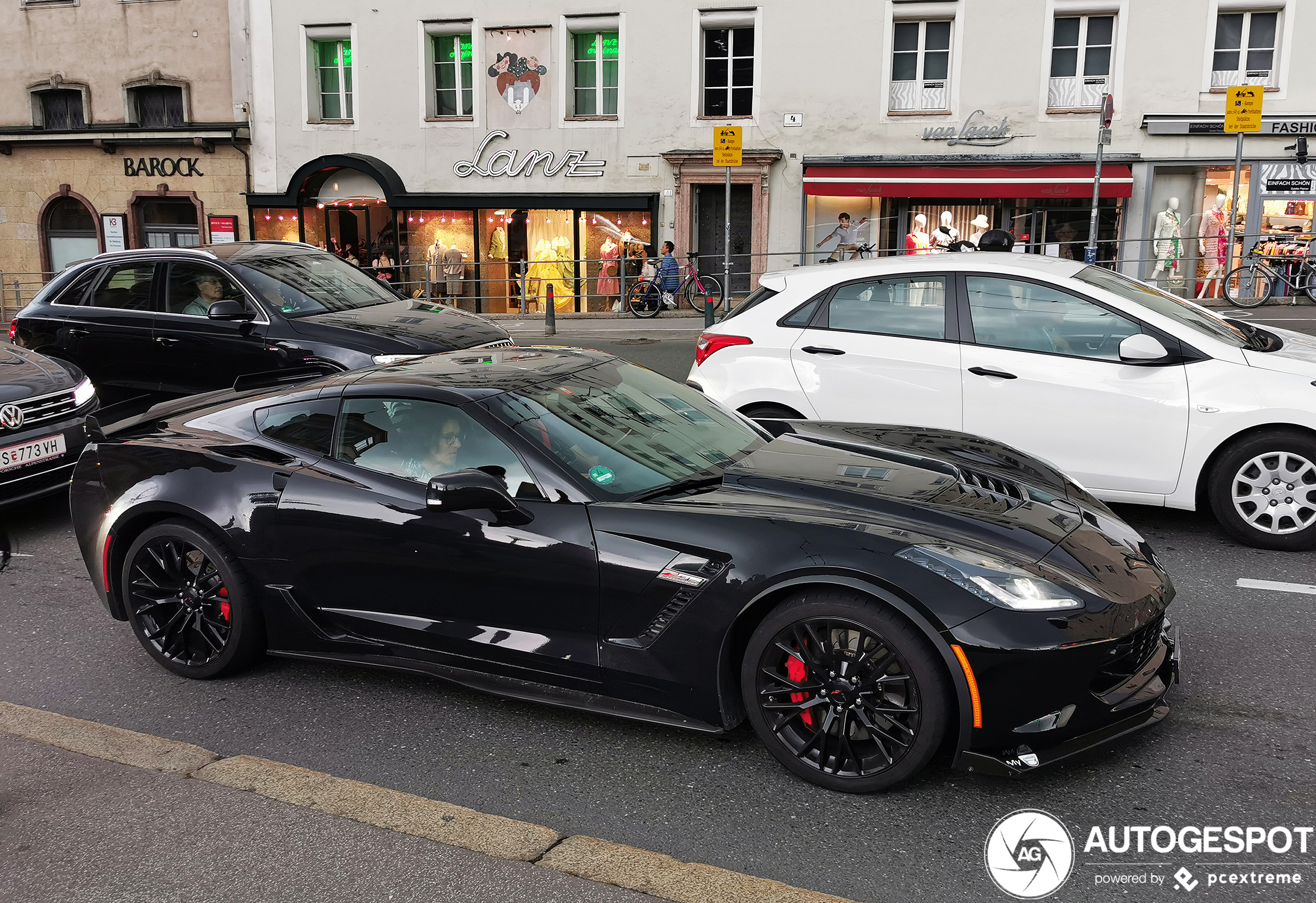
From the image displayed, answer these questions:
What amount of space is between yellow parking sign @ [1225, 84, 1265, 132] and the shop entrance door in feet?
32.6

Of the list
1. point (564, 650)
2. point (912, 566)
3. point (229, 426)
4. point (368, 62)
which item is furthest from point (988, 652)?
point (368, 62)

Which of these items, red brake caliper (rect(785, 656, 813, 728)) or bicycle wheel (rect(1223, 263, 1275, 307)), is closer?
red brake caliper (rect(785, 656, 813, 728))

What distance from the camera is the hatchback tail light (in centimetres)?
761

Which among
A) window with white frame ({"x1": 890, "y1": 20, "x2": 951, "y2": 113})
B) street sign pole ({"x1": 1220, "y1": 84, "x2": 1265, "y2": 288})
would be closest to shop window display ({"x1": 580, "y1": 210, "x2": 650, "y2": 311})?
window with white frame ({"x1": 890, "y1": 20, "x2": 951, "y2": 113})

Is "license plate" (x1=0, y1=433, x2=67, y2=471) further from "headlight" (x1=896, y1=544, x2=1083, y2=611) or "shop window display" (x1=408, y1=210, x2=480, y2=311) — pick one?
"shop window display" (x1=408, y1=210, x2=480, y2=311)

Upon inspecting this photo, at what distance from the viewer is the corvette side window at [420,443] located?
14.1 ft

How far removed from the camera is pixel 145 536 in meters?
4.87

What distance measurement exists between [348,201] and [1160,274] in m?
17.6

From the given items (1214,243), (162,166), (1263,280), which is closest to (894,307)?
(1263,280)

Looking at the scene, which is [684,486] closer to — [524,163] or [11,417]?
[11,417]

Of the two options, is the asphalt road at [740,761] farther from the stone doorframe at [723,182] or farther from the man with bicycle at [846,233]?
the stone doorframe at [723,182]

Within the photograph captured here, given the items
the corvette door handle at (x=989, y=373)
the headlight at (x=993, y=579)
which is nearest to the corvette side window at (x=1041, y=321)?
the corvette door handle at (x=989, y=373)

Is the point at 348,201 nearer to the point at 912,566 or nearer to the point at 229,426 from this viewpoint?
the point at 229,426

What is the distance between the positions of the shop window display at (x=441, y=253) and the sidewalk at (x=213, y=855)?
2226 centimetres
